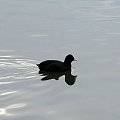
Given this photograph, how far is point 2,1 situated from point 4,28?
23.6 ft

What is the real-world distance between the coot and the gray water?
0.28 m

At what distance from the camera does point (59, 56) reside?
1925 centimetres

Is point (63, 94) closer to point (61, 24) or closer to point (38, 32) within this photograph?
point (38, 32)

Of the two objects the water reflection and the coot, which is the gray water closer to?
the water reflection

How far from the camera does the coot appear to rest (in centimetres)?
1722

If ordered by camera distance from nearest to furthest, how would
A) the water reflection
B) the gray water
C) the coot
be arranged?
the gray water → the water reflection → the coot

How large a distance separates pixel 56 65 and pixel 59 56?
165 centimetres

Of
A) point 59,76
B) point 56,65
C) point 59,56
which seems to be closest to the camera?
point 59,76

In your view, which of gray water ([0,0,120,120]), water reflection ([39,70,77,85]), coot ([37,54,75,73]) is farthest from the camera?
coot ([37,54,75,73])

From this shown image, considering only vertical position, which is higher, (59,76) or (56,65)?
(56,65)

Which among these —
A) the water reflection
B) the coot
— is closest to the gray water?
the water reflection

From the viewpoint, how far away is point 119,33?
75.5ft

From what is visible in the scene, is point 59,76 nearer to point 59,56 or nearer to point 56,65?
point 56,65

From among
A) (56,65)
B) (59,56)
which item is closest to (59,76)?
(56,65)
